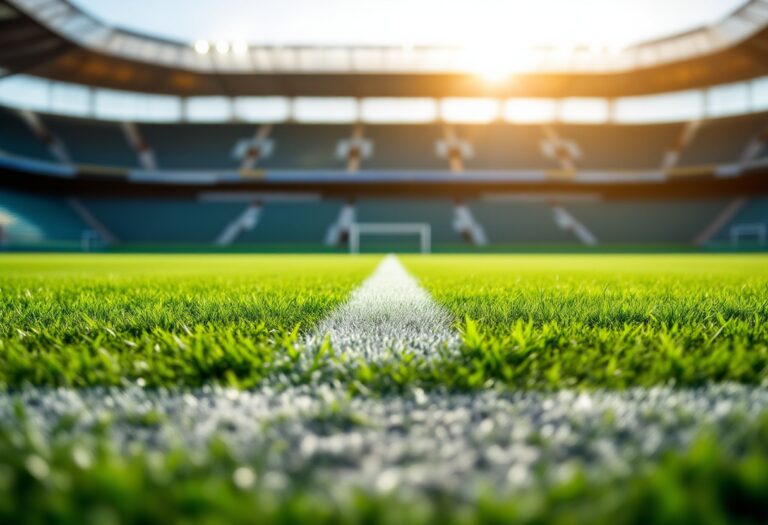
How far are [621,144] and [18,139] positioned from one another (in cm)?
3014

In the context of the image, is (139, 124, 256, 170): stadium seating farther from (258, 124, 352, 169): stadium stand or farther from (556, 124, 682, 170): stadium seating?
(556, 124, 682, 170): stadium seating

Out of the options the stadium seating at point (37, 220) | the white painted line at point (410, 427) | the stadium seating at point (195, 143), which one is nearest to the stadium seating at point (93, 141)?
the stadium seating at point (195, 143)

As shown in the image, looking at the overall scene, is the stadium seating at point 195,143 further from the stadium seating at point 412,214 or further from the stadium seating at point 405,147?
the stadium seating at point 412,214

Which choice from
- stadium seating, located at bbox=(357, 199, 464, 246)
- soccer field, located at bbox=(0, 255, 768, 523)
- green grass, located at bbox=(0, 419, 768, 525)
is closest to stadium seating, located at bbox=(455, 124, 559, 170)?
stadium seating, located at bbox=(357, 199, 464, 246)

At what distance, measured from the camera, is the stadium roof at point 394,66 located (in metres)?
22.2

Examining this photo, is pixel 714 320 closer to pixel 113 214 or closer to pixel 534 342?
pixel 534 342

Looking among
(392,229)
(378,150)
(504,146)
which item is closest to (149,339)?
(392,229)

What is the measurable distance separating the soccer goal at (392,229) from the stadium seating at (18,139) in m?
15.2

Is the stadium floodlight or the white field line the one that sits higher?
the stadium floodlight

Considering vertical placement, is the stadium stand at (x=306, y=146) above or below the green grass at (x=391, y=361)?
above

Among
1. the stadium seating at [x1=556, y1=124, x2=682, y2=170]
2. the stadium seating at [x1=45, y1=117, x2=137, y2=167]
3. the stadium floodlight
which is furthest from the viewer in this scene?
the stadium seating at [x1=556, y1=124, x2=682, y2=170]

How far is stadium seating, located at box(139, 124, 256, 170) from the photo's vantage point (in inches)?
1059

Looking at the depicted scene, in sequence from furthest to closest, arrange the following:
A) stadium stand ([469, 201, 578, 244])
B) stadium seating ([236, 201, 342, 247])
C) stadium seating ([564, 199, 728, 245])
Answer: stadium seating ([564, 199, 728, 245])
stadium stand ([469, 201, 578, 244])
stadium seating ([236, 201, 342, 247])

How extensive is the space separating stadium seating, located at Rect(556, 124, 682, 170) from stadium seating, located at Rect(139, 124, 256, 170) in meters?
17.7
